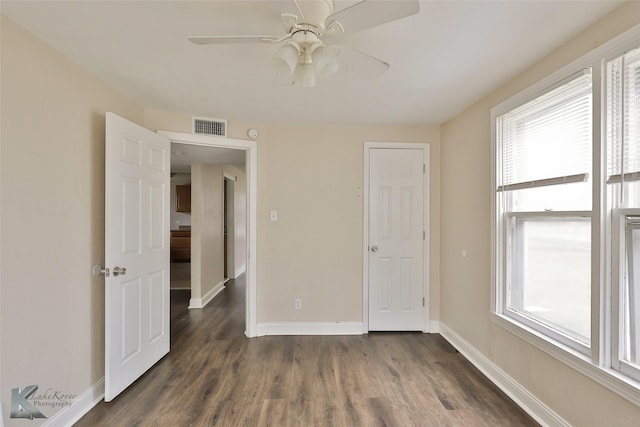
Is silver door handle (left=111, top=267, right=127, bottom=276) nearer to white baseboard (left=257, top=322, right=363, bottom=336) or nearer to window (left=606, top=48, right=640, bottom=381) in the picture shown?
white baseboard (left=257, top=322, right=363, bottom=336)

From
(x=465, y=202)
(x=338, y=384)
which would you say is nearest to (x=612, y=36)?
(x=465, y=202)

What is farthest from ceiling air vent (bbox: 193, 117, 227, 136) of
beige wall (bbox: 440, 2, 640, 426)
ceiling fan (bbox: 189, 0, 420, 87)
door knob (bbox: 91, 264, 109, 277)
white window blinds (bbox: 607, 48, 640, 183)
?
white window blinds (bbox: 607, 48, 640, 183)

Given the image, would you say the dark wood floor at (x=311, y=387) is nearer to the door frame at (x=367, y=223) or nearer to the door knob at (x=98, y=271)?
the door frame at (x=367, y=223)

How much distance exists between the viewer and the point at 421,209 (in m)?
3.39

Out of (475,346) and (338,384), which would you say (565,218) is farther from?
(338,384)

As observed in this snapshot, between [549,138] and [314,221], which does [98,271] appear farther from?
[549,138]

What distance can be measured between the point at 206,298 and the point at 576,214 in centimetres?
442

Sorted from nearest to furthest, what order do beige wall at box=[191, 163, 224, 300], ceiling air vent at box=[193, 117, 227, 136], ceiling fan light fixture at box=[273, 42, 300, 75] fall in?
ceiling fan light fixture at box=[273, 42, 300, 75] → ceiling air vent at box=[193, 117, 227, 136] → beige wall at box=[191, 163, 224, 300]

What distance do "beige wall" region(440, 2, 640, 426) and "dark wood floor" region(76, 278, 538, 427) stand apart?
28 centimetres

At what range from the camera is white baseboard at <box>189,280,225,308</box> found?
430 centimetres

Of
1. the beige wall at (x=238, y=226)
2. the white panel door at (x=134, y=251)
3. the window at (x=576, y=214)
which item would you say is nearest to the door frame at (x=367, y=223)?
the window at (x=576, y=214)

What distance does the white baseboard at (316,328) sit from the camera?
3324 millimetres

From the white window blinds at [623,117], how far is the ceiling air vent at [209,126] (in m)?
2.96

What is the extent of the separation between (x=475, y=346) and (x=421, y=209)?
144cm
